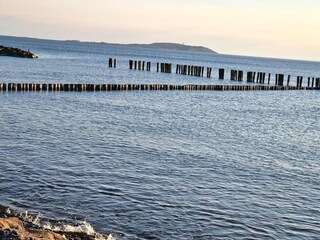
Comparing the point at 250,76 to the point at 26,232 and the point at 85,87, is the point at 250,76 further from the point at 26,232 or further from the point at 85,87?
the point at 26,232

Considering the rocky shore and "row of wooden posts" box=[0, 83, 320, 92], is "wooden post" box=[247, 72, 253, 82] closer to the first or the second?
"row of wooden posts" box=[0, 83, 320, 92]

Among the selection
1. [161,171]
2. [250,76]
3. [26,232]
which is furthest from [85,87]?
[250,76]

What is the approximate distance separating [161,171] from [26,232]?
34.1 ft

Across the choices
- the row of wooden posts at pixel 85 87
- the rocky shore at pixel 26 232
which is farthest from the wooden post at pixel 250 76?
the rocky shore at pixel 26 232

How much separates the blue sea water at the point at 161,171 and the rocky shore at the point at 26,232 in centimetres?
80

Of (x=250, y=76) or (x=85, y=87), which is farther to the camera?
(x=250, y=76)

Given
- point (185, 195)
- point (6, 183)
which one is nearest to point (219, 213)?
point (185, 195)

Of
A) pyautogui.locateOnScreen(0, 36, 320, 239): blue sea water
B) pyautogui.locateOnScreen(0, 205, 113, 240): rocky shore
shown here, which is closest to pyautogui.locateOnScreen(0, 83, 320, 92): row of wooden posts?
pyautogui.locateOnScreen(0, 36, 320, 239): blue sea water

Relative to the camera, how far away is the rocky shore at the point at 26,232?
1187 cm

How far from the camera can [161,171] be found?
22.3 metres

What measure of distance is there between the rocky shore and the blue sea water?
796mm

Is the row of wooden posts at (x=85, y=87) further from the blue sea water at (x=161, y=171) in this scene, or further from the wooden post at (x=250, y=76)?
the wooden post at (x=250, y=76)

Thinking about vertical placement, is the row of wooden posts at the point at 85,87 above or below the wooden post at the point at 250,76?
below

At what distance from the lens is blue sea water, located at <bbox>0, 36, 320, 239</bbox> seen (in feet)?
53.9
